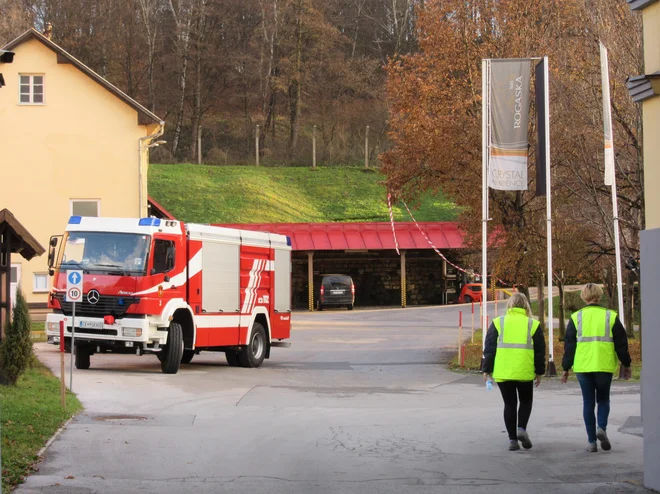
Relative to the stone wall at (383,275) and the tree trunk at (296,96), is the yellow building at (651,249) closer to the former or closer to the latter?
the stone wall at (383,275)

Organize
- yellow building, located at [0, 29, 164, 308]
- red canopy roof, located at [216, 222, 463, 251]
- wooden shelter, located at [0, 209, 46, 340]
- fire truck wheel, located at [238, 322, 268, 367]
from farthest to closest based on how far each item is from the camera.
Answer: red canopy roof, located at [216, 222, 463, 251], yellow building, located at [0, 29, 164, 308], fire truck wheel, located at [238, 322, 268, 367], wooden shelter, located at [0, 209, 46, 340]

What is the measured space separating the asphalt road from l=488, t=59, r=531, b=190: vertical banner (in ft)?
13.3

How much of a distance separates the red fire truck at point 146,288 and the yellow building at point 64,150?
1306 cm

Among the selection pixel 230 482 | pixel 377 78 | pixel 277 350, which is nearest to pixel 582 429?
pixel 230 482

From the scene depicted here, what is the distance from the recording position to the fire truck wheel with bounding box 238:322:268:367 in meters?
21.4

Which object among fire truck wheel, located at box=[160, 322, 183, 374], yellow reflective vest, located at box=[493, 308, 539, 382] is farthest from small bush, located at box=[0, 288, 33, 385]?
yellow reflective vest, located at box=[493, 308, 539, 382]

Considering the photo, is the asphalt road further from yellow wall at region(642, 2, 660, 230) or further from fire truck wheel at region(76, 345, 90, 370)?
yellow wall at region(642, 2, 660, 230)

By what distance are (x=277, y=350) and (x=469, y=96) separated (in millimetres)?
8947

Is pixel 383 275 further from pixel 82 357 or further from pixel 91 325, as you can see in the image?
pixel 91 325

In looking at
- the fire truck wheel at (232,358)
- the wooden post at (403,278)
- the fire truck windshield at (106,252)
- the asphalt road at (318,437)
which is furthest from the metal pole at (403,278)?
the fire truck windshield at (106,252)

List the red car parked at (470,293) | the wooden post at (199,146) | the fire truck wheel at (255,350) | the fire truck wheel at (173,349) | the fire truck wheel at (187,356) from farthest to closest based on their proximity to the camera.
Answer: the wooden post at (199,146) → the red car parked at (470,293) → the fire truck wheel at (187,356) → the fire truck wheel at (255,350) → the fire truck wheel at (173,349)

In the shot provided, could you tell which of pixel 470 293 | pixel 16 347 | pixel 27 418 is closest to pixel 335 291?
pixel 470 293

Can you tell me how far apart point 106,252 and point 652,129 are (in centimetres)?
1257

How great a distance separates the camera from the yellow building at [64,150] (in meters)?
32.5
